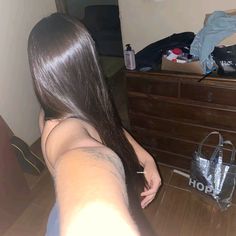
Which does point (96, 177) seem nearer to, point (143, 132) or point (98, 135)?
point (98, 135)

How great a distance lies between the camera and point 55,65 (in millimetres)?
756

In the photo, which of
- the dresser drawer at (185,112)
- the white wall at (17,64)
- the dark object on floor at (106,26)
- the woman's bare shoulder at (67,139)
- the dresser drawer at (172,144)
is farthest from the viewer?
the dark object on floor at (106,26)

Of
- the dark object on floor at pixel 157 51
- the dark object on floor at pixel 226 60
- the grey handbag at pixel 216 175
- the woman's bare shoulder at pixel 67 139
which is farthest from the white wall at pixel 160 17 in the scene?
the woman's bare shoulder at pixel 67 139

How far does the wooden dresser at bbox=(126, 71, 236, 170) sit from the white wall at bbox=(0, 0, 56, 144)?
985 mm

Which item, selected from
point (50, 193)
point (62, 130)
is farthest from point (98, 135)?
point (50, 193)

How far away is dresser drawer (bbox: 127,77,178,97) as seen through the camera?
5.85 feet

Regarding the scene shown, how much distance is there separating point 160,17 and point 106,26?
1932 millimetres

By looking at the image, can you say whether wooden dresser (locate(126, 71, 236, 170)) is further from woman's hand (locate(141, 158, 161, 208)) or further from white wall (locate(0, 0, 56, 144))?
white wall (locate(0, 0, 56, 144))

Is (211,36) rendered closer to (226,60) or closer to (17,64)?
(226,60)

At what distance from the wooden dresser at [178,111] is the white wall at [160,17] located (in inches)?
27.0

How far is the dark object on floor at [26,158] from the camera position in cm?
195

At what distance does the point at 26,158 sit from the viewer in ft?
6.57

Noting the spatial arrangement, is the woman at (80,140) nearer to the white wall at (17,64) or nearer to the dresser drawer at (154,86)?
the dresser drawer at (154,86)

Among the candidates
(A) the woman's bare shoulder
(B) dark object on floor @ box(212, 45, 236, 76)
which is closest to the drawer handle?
(B) dark object on floor @ box(212, 45, 236, 76)
